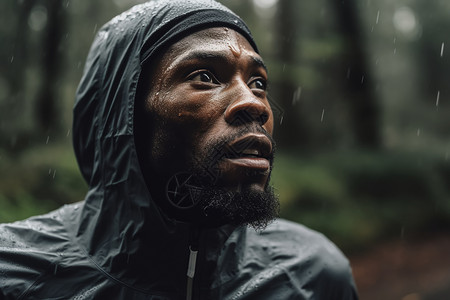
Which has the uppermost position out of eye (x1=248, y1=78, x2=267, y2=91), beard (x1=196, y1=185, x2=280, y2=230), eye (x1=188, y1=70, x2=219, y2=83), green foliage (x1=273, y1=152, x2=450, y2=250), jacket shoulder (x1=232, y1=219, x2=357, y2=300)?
eye (x1=188, y1=70, x2=219, y2=83)

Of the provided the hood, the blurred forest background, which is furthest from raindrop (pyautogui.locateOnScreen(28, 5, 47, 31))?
the hood

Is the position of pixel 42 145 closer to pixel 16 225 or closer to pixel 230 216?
pixel 16 225

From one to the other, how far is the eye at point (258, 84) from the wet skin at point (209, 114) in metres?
0.07

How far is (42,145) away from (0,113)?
2065mm

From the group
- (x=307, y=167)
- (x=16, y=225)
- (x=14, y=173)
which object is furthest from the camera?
(x=307, y=167)

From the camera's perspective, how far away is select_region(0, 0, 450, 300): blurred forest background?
9.37 metres

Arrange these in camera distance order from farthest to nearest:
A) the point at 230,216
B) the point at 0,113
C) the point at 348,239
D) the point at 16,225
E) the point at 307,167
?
the point at 307,167, the point at 0,113, the point at 348,239, the point at 16,225, the point at 230,216

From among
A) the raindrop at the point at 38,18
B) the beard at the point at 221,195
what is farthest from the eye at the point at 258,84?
the raindrop at the point at 38,18

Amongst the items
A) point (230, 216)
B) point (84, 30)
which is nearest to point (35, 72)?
point (84, 30)

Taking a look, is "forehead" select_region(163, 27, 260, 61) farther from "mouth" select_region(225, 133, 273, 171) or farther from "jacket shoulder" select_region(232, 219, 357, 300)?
"jacket shoulder" select_region(232, 219, 357, 300)

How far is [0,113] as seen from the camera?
11.7 m

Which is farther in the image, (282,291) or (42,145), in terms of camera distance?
(42,145)

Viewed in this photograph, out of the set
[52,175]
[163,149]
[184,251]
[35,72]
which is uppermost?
[163,149]

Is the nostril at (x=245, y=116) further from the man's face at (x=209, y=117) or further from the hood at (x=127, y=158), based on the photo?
the hood at (x=127, y=158)
